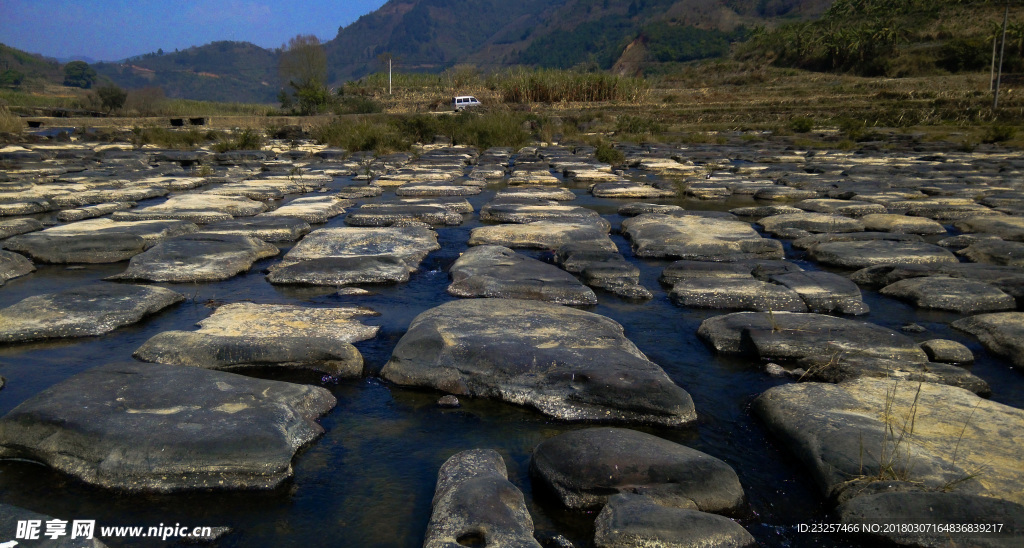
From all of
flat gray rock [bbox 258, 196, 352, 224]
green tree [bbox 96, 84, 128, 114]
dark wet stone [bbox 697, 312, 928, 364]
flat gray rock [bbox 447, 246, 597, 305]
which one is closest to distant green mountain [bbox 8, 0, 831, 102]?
green tree [bbox 96, 84, 128, 114]

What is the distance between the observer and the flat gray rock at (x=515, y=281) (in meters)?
3.35

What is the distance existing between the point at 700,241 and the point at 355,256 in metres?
2.44

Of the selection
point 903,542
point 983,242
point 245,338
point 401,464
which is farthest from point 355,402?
point 983,242

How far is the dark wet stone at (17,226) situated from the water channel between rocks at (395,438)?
1.57 metres

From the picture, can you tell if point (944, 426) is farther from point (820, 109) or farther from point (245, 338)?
point (820, 109)

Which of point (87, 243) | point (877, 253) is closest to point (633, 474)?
point (877, 253)

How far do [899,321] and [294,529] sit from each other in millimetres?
3064

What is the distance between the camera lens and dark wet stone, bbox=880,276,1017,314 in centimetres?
332

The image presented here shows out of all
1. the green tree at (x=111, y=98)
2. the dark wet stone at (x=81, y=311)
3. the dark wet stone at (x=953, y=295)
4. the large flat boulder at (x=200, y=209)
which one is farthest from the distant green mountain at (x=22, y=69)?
the dark wet stone at (x=953, y=295)

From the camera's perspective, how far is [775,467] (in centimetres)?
196

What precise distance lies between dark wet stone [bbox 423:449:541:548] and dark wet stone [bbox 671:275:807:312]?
1.95m

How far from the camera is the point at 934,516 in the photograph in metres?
1.57

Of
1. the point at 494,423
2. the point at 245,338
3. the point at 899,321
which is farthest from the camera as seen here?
the point at 899,321

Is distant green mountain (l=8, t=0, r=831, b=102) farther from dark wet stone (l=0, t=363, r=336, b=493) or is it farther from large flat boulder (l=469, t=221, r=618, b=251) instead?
dark wet stone (l=0, t=363, r=336, b=493)
